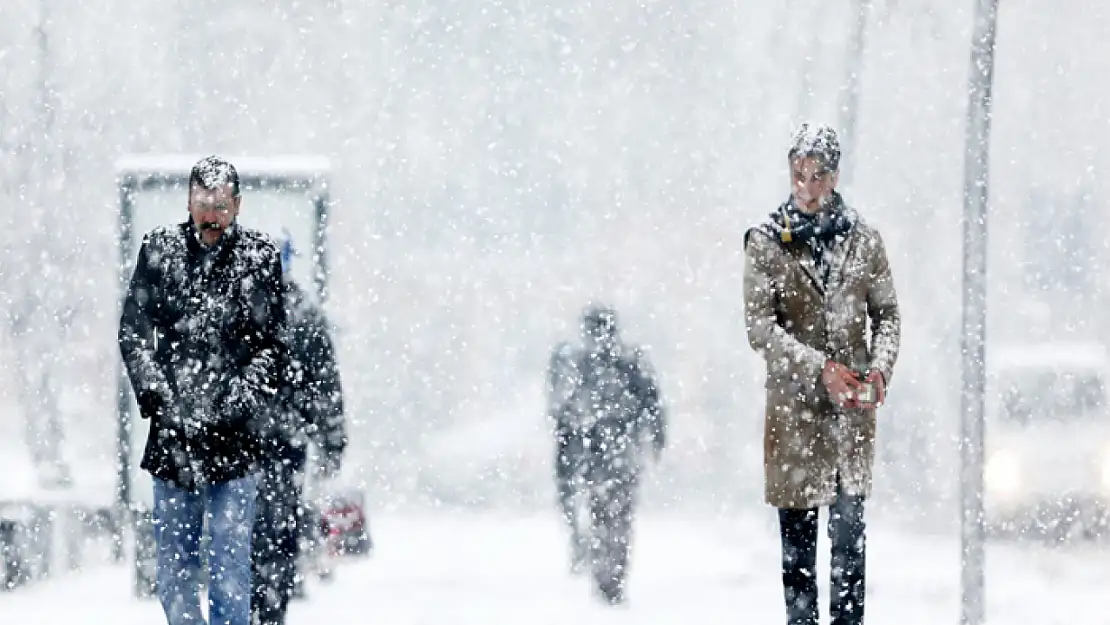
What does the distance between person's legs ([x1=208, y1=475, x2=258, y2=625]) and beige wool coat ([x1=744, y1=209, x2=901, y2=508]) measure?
68.6 inches

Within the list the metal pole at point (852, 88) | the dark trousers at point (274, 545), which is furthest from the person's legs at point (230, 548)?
the metal pole at point (852, 88)

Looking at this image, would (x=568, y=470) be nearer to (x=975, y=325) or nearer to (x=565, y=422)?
(x=565, y=422)

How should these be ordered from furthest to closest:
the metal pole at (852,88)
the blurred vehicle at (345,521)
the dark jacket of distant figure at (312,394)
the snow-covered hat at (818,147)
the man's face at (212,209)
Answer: the metal pole at (852,88), the blurred vehicle at (345,521), the dark jacket of distant figure at (312,394), the snow-covered hat at (818,147), the man's face at (212,209)

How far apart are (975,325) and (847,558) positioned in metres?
2.78

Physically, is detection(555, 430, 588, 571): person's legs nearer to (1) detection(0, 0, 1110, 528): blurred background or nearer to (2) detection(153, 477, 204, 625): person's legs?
(2) detection(153, 477, 204, 625): person's legs

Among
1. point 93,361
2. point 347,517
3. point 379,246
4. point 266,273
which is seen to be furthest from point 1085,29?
point 266,273

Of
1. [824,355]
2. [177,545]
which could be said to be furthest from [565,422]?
[177,545]

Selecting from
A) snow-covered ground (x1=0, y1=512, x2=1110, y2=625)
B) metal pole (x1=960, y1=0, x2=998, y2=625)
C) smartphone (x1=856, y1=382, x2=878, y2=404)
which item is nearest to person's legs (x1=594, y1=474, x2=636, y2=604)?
snow-covered ground (x1=0, y1=512, x2=1110, y2=625)

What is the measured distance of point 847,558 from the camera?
5805 mm

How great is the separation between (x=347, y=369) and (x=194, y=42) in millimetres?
8784

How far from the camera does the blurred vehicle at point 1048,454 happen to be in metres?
12.3

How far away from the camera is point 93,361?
40312 mm

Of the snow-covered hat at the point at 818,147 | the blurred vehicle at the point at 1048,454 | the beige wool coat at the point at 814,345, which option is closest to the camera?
the snow-covered hat at the point at 818,147

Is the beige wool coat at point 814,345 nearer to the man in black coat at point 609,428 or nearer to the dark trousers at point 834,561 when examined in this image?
the dark trousers at point 834,561
